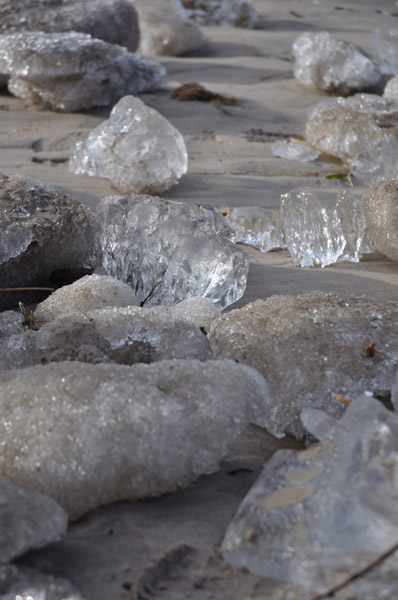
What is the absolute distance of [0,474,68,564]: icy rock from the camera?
47.4 inches

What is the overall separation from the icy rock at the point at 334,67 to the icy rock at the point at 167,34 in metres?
1.47

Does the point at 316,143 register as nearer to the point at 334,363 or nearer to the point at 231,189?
the point at 231,189

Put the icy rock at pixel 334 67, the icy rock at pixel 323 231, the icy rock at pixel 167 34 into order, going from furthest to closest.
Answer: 1. the icy rock at pixel 167 34
2. the icy rock at pixel 334 67
3. the icy rock at pixel 323 231

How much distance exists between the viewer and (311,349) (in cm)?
177

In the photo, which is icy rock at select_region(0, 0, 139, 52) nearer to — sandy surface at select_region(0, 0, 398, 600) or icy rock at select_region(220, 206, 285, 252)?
sandy surface at select_region(0, 0, 398, 600)

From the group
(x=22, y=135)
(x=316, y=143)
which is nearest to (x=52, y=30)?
(x=22, y=135)

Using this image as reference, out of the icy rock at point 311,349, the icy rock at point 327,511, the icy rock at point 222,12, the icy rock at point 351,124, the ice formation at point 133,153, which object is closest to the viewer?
the icy rock at point 327,511

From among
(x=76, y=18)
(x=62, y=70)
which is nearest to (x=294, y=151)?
(x=62, y=70)

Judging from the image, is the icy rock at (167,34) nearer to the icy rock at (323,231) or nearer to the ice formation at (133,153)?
the ice formation at (133,153)

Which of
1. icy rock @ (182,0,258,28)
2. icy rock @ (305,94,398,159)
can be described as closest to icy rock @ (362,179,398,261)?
icy rock @ (305,94,398,159)

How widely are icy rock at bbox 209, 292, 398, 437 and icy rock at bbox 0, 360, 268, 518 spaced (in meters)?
0.18

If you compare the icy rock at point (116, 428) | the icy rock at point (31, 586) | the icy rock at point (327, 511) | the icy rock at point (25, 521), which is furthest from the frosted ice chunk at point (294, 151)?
the icy rock at point (31, 586)

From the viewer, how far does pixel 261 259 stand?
2820 millimetres

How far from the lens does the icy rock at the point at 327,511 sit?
3.65 feet
